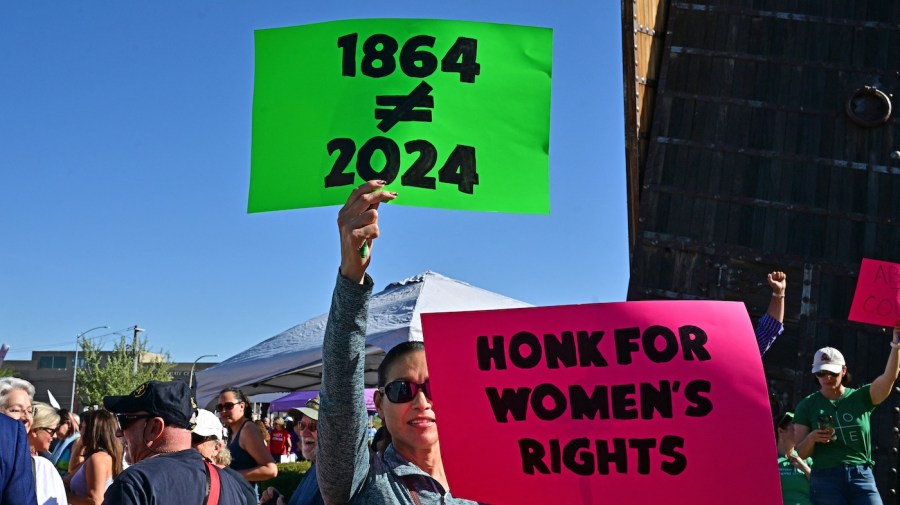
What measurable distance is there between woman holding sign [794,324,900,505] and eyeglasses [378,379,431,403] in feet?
17.1

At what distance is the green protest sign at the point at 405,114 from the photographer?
3453 mm

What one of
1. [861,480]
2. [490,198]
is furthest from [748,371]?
[861,480]

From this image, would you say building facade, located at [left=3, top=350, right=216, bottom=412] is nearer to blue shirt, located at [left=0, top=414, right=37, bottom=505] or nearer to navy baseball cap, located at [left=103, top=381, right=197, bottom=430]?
blue shirt, located at [left=0, top=414, right=37, bottom=505]

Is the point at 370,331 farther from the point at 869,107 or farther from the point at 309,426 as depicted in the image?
the point at 869,107

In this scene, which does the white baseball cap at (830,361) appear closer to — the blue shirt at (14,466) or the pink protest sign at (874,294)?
the pink protest sign at (874,294)

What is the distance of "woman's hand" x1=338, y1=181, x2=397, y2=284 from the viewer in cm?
265

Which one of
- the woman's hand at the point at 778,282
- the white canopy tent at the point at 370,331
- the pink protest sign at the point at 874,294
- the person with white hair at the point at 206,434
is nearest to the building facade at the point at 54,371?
the white canopy tent at the point at 370,331

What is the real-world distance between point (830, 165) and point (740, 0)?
2030mm

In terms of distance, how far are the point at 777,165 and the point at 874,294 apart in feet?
11.1

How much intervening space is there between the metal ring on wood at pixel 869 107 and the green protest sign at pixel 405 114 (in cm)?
819

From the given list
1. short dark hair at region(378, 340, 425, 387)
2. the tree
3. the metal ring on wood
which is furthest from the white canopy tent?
the tree

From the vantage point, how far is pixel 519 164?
3611 millimetres

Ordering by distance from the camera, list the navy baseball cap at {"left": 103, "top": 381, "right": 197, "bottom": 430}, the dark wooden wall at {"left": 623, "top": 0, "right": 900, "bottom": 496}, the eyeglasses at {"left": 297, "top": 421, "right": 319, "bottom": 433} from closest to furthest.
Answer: the navy baseball cap at {"left": 103, "top": 381, "right": 197, "bottom": 430} < the eyeglasses at {"left": 297, "top": 421, "right": 319, "bottom": 433} < the dark wooden wall at {"left": 623, "top": 0, "right": 900, "bottom": 496}

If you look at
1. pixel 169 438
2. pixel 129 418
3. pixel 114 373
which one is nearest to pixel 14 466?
pixel 129 418
